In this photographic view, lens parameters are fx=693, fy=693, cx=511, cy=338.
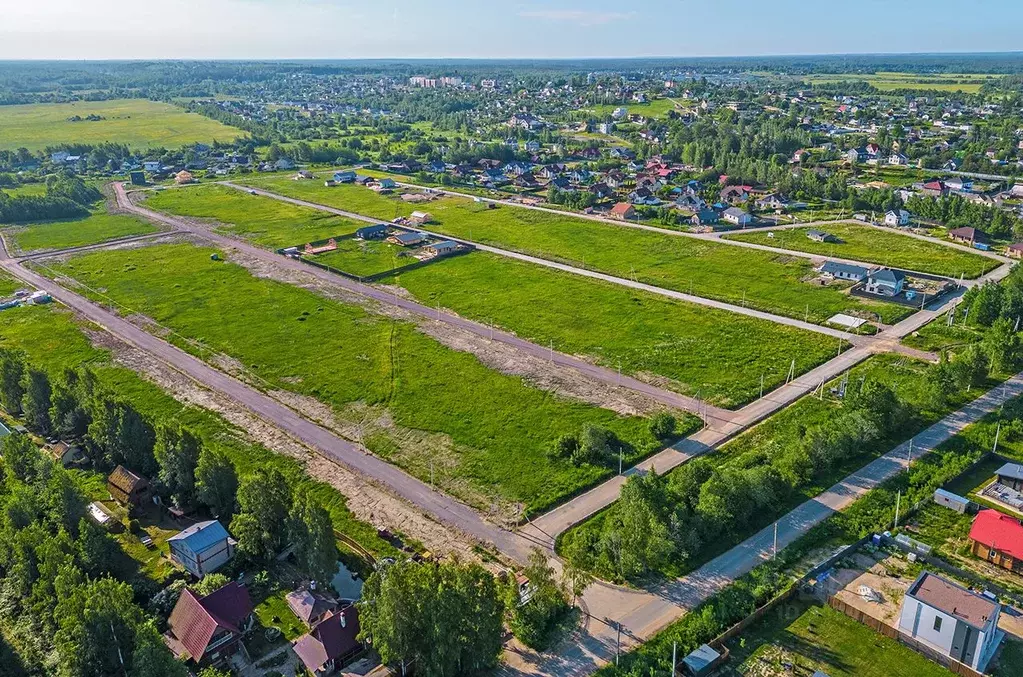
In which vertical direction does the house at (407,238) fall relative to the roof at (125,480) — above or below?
above

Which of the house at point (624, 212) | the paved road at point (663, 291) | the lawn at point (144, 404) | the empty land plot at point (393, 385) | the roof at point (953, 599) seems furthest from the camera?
the house at point (624, 212)

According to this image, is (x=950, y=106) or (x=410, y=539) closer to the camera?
(x=410, y=539)

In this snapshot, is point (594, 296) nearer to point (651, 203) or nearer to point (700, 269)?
point (700, 269)

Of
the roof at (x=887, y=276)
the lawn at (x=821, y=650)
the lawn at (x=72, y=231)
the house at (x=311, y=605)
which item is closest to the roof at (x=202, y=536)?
the house at (x=311, y=605)

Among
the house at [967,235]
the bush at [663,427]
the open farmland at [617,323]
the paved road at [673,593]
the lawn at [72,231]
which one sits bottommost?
the paved road at [673,593]

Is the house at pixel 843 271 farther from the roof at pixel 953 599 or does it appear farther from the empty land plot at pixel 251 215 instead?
the empty land plot at pixel 251 215

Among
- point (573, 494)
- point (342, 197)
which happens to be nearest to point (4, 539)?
point (573, 494)

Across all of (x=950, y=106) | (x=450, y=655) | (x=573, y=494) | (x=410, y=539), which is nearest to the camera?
(x=450, y=655)

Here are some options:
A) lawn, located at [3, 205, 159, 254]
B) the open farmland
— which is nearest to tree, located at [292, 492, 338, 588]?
the open farmland
